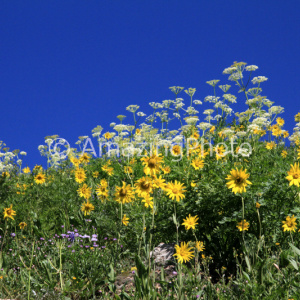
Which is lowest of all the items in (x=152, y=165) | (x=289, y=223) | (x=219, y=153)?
(x=289, y=223)

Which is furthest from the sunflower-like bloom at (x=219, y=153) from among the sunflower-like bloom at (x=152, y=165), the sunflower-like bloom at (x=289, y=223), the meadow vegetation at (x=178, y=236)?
the sunflower-like bloom at (x=152, y=165)

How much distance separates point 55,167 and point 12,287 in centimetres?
648

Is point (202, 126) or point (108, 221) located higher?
point (202, 126)

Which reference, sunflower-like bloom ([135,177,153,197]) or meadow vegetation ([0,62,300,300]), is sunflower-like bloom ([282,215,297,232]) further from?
sunflower-like bloom ([135,177,153,197])

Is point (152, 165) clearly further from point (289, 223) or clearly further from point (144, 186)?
point (289, 223)

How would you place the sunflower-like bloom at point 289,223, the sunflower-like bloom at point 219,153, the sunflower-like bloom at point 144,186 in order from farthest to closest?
the sunflower-like bloom at point 219,153 < the sunflower-like bloom at point 289,223 < the sunflower-like bloom at point 144,186

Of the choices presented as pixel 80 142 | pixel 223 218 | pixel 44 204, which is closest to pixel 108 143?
pixel 80 142

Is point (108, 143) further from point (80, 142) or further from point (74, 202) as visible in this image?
point (74, 202)

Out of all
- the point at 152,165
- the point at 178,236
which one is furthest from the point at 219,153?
the point at 152,165

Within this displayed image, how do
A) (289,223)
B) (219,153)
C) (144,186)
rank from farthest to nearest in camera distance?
1. (219,153)
2. (289,223)
3. (144,186)

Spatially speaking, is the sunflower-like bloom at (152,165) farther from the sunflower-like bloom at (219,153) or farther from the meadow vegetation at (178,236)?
the sunflower-like bloom at (219,153)

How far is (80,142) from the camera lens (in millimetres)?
10250

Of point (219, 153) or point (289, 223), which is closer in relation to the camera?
point (289, 223)

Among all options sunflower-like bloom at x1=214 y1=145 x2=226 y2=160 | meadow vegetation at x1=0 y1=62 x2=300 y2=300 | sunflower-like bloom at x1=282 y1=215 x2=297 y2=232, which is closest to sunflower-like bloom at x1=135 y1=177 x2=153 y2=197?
meadow vegetation at x1=0 y1=62 x2=300 y2=300
